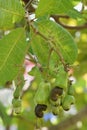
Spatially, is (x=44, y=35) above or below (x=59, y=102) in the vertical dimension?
above

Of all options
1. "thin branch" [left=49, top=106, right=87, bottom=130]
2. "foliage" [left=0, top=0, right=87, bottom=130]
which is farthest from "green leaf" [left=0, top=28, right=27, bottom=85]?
"thin branch" [left=49, top=106, right=87, bottom=130]

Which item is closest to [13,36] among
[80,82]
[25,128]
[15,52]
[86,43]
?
[15,52]

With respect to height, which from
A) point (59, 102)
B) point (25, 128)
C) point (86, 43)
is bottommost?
point (25, 128)

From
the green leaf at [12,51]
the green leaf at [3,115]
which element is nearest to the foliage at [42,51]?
the green leaf at [12,51]

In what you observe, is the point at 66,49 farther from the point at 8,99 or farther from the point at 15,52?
the point at 8,99

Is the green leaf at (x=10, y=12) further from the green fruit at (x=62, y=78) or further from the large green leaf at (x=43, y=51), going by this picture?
the green fruit at (x=62, y=78)

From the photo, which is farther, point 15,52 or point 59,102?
point 15,52
